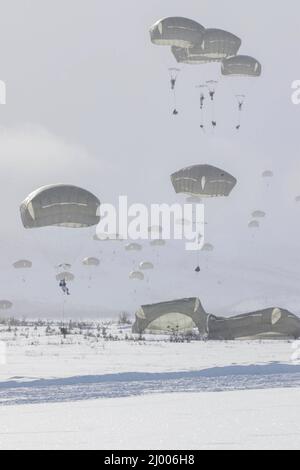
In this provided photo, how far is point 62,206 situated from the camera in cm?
3009

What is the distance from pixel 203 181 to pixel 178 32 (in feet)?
23.6

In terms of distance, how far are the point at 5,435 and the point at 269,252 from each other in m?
125

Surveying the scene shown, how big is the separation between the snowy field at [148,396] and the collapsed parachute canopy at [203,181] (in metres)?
10.5

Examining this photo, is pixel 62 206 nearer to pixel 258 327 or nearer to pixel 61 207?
pixel 61 207

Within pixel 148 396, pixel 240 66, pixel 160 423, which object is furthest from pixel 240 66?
pixel 160 423

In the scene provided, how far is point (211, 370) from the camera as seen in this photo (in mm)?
21531

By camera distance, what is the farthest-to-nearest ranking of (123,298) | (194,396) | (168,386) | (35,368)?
(123,298), (35,368), (168,386), (194,396)

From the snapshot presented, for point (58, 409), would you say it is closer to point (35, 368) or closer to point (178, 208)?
point (35, 368)

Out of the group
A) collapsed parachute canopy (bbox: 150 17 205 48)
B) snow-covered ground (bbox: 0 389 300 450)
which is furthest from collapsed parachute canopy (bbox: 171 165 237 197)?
snow-covered ground (bbox: 0 389 300 450)

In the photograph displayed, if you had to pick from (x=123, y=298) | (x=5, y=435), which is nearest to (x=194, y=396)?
(x=5, y=435)

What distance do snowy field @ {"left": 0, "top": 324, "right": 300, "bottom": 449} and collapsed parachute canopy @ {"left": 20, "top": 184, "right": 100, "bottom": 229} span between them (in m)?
4.58

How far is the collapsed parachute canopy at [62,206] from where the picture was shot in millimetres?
30062

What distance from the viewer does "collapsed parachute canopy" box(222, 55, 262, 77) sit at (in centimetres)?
4309

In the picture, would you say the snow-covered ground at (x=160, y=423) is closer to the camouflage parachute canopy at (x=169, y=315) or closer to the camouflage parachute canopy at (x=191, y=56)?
the camouflage parachute canopy at (x=169, y=315)
